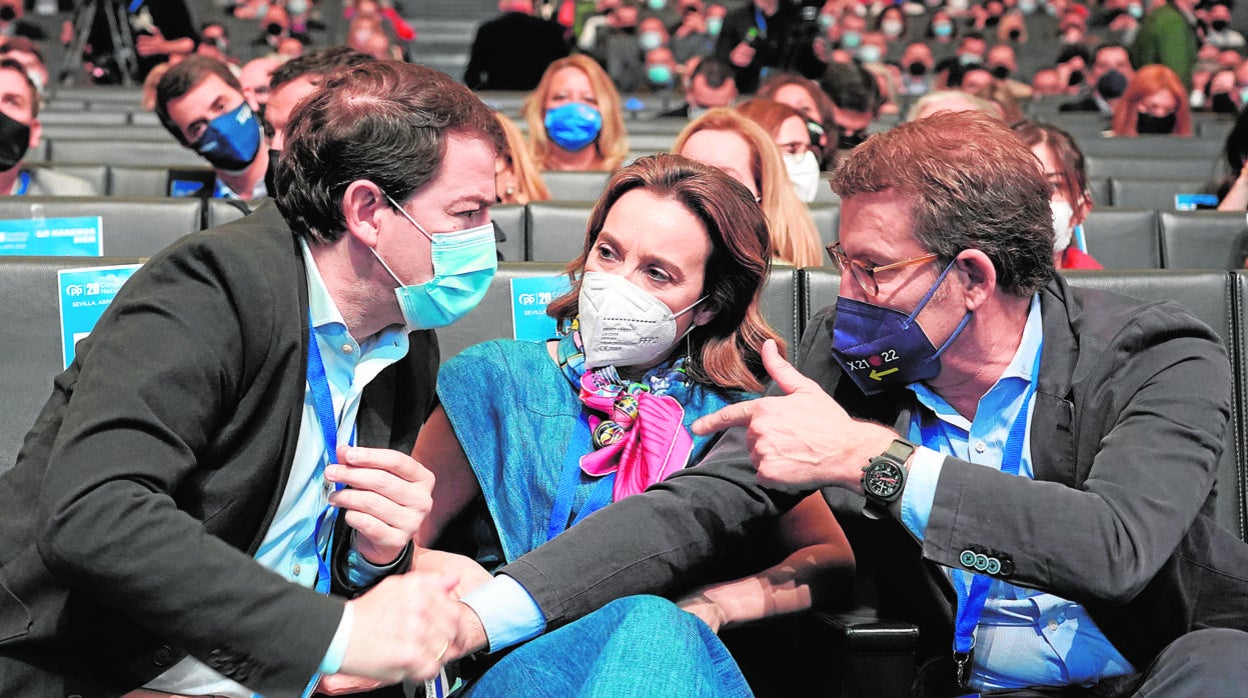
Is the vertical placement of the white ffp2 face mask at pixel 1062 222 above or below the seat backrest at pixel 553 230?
above

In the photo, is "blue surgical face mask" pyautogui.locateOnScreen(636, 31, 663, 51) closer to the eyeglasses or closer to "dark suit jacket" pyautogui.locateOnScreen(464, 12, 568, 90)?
"dark suit jacket" pyautogui.locateOnScreen(464, 12, 568, 90)

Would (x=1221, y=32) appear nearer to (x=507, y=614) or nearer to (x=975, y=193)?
(x=975, y=193)

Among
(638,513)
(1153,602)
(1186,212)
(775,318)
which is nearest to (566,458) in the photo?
(638,513)

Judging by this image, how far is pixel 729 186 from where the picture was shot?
82.4 inches

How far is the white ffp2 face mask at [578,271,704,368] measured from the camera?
1977mm

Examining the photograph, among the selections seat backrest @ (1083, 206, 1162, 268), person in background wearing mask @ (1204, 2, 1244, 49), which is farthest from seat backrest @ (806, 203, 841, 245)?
person in background wearing mask @ (1204, 2, 1244, 49)

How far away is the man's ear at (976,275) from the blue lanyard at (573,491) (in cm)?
65

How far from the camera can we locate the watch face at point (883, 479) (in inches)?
63.4

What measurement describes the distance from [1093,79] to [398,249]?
31.4ft

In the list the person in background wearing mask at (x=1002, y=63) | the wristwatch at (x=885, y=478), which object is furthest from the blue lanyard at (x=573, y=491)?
the person in background wearing mask at (x=1002, y=63)

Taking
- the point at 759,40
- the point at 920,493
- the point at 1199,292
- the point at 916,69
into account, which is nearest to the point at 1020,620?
the point at 920,493

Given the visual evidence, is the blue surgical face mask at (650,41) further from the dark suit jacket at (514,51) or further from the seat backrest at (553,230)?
the seat backrest at (553,230)

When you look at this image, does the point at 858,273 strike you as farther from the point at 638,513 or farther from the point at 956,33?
the point at 956,33

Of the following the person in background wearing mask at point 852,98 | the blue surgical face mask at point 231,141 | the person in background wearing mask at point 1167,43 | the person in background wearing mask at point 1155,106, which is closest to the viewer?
the blue surgical face mask at point 231,141
